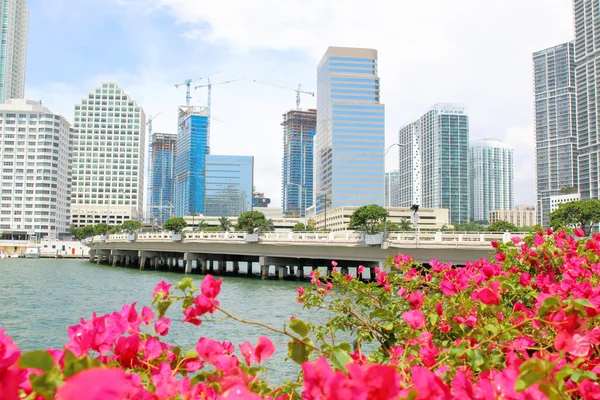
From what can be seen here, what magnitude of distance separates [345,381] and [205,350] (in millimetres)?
→ 1160

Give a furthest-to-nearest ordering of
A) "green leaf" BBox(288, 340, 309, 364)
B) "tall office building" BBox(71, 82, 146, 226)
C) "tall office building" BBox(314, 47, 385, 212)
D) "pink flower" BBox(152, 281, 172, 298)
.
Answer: "tall office building" BBox(71, 82, 146, 226) < "tall office building" BBox(314, 47, 385, 212) < "pink flower" BBox(152, 281, 172, 298) < "green leaf" BBox(288, 340, 309, 364)

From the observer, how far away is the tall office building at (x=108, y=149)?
170250 millimetres

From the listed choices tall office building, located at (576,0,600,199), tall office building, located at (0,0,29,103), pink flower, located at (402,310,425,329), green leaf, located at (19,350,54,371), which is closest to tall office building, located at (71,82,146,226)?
tall office building, located at (0,0,29,103)

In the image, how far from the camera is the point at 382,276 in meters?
6.11

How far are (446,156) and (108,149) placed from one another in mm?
115186

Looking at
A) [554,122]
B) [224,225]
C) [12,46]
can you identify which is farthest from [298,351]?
[12,46]

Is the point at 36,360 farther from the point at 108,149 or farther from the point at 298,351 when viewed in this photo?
the point at 108,149

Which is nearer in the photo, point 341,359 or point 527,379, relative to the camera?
point 527,379

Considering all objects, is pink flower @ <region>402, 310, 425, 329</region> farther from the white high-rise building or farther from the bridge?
the white high-rise building

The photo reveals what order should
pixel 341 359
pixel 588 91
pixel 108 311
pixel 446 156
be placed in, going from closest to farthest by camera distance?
pixel 341 359 → pixel 108 311 → pixel 588 91 → pixel 446 156

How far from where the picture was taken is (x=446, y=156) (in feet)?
561

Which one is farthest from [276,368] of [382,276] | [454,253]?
[454,253]

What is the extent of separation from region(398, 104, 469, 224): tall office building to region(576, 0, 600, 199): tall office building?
3659cm

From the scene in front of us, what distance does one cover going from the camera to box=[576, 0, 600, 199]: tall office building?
136250 mm
